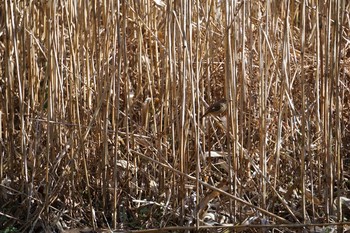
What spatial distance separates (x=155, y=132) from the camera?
3.29 meters

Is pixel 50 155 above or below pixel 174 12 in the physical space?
below

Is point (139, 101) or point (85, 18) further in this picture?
point (139, 101)

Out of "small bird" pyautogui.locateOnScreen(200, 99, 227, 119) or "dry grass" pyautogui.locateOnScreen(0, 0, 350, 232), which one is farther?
"small bird" pyautogui.locateOnScreen(200, 99, 227, 119)

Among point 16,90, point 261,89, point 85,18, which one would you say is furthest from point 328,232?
point 16,90

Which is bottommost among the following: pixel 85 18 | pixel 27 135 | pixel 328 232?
pixel 328 232

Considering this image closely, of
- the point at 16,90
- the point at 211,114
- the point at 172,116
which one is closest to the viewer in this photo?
the point at 172,116

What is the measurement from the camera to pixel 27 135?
128 inches

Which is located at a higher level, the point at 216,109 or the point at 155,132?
the point at 216,109

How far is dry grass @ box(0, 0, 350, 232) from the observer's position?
282cm

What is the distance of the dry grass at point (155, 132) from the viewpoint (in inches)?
111

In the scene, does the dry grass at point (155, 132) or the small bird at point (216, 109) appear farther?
the small bird at point (216, 109)

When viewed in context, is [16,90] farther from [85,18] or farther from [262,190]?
[262,190]

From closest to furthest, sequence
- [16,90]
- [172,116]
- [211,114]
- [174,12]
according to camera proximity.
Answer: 1. [174,12]
2. [172,116]
3. [211,114]
4. [16,90]

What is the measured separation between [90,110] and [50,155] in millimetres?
261
